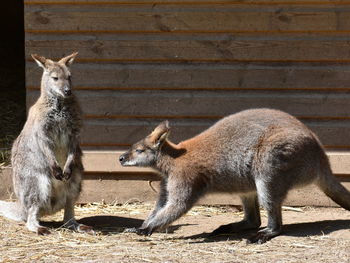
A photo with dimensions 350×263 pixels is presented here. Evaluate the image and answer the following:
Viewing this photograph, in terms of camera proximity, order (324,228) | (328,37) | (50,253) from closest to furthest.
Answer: (50,253) → (324,228) → (328,37)

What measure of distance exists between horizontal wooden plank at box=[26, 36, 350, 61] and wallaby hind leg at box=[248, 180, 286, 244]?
2014 millimetres

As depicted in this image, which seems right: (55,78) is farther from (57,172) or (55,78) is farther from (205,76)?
(205,76)

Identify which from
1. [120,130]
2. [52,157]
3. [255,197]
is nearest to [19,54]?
[120,130]

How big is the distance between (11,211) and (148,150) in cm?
170

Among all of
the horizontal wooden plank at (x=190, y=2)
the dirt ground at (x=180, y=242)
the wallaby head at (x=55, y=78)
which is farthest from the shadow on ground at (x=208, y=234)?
the horizontal wooden plank at (x=190, y=2)

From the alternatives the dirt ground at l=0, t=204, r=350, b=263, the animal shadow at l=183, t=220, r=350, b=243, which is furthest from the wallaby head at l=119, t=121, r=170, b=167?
the animal shadow at l=183, t=220, r=350, b=243

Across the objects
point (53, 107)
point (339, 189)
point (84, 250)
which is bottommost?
point (84, 250)

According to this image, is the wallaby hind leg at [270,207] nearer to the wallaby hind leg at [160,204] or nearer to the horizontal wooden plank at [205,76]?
the wallaby hind leg at [160,204]

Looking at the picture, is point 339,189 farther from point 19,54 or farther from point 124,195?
point 19,54

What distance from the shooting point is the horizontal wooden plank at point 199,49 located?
9094mm

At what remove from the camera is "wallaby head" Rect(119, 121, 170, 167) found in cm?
816

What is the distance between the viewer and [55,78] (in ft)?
27.1

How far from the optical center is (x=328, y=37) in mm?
9070

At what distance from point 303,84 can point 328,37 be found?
1.99ft
